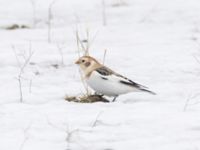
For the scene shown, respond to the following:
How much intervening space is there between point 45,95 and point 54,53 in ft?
4.98

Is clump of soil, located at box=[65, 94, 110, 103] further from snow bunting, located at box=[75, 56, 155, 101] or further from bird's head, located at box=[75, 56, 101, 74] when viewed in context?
bird's head, located at box=[75, 56, 101, 74]

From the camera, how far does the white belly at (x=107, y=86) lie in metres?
5.93

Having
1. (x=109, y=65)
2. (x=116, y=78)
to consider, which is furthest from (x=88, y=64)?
(x=109, y=65)

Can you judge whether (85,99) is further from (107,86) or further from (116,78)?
(116,78)

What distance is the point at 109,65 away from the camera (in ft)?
23.6

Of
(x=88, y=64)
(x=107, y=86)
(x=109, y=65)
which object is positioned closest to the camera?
(x=107, y=86)

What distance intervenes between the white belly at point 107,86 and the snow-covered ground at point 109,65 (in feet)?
0.37

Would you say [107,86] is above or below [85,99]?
above

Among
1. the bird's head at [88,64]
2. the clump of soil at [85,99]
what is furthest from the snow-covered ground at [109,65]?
the bird's head at [88,64]

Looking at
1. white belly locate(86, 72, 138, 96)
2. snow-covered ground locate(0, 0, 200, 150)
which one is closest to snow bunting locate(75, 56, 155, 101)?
white belly locate(86, 72, 138, 96)

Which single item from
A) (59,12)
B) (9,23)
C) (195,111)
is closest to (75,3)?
(59,12)

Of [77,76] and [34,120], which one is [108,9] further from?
[34,120]

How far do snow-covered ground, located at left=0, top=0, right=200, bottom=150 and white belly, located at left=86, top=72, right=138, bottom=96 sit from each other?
0.37 feet

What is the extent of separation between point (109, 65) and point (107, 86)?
1276 mm
